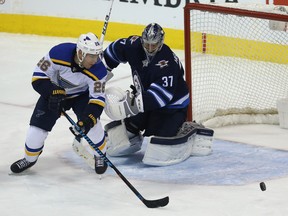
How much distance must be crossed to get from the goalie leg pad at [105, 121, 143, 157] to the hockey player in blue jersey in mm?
277

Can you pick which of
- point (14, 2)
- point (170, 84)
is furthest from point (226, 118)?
point (14, 2)

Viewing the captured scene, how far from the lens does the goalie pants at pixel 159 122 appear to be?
4.38 meters

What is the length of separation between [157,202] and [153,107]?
72 cm

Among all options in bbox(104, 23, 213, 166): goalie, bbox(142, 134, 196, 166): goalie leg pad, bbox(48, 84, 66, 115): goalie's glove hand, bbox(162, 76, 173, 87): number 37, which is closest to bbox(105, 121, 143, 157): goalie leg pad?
bbox(104, 23, 213, 166): goalie

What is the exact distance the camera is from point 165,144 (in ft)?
14.1

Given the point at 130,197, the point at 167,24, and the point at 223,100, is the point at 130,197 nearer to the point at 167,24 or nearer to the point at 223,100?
the point at 223,100

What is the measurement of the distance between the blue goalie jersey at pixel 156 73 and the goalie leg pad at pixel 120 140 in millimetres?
258

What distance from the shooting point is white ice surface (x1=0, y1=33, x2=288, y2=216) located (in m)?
3.62

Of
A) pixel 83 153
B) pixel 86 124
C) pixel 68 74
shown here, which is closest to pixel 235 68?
pixel 83 153

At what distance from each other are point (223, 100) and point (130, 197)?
5.34ft

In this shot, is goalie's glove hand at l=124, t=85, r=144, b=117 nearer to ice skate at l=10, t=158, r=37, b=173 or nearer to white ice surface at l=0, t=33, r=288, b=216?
white ice surface at l=0, t=33, r=288, b=216

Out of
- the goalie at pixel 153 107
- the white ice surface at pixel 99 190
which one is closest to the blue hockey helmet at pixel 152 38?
the goalie at pixel 153 107

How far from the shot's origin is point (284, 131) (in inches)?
197

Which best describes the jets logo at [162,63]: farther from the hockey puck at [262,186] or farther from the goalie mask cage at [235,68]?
the hockey puck at [262,186]
